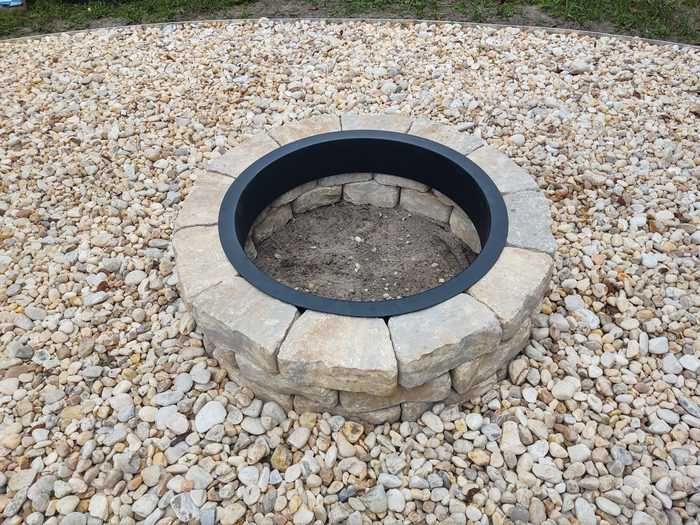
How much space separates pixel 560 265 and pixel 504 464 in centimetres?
123

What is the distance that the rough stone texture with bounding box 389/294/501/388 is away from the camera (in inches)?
86.4

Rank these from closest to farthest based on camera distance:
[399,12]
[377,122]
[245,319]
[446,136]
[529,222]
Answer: [245,319] < [529,222] < [446,136] < [377,122] < [399,12]

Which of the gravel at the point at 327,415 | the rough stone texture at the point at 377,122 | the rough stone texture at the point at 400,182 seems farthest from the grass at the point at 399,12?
the rough stone texture at the point at 400,182

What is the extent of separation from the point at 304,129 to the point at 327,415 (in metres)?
1.64

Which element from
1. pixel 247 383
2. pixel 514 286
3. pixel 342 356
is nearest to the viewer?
pixel 342 356

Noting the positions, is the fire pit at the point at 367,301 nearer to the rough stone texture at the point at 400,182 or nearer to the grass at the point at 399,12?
the rough stone texture at the point at 400,182

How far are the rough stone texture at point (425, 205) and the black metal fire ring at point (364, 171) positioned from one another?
107 millimetres

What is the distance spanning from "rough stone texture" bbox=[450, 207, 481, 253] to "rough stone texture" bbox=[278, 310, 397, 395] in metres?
1.03

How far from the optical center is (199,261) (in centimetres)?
257

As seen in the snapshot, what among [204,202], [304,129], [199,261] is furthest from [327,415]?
[304,129]

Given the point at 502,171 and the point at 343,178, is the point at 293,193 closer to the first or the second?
the point at 343,178

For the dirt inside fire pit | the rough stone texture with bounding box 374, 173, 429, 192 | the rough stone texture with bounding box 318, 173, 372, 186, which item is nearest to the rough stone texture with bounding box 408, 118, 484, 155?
the rough stone texture with bounding box 374, 173, 429, 192

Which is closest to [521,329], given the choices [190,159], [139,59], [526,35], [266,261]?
[266,261]

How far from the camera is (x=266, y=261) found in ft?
10.5
